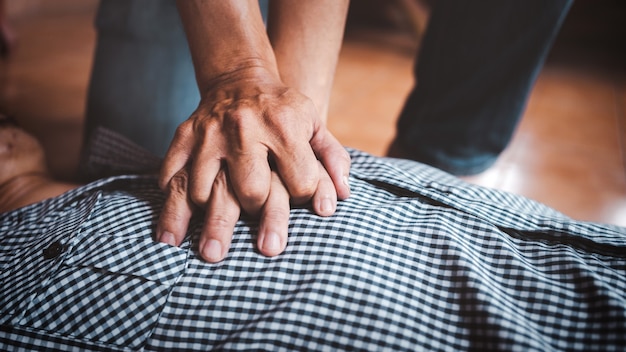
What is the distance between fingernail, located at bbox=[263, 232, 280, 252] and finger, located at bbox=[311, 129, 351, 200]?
11cm

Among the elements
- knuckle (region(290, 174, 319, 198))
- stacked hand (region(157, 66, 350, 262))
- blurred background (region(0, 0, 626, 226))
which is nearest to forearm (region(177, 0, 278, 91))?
stacked hand (region(157, 66, 350, 262))

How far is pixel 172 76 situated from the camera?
108cm

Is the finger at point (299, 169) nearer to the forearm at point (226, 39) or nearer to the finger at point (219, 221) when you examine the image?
the finger at point (219, 221)

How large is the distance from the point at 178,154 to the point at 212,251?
0.14 m

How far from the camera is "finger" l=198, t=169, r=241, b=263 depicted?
504 millimetres

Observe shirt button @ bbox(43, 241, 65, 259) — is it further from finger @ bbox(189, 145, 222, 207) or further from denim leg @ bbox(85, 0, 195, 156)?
denim leg @ bbox(85, 0, 195, 156)

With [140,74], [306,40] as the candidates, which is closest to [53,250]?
[306,40]

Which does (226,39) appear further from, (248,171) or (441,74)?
(441,74)

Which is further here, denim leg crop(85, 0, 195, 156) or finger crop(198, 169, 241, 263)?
denim leg crop(85, 0, 195, 156)

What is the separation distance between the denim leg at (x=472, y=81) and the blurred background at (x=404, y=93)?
0.38ft

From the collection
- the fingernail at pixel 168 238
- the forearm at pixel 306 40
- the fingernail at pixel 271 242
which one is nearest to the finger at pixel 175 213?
the fingernail at pixel 168 238

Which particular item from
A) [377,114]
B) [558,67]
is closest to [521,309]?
[377,114]

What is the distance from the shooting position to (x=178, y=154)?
57cm

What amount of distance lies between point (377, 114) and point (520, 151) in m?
0.49
